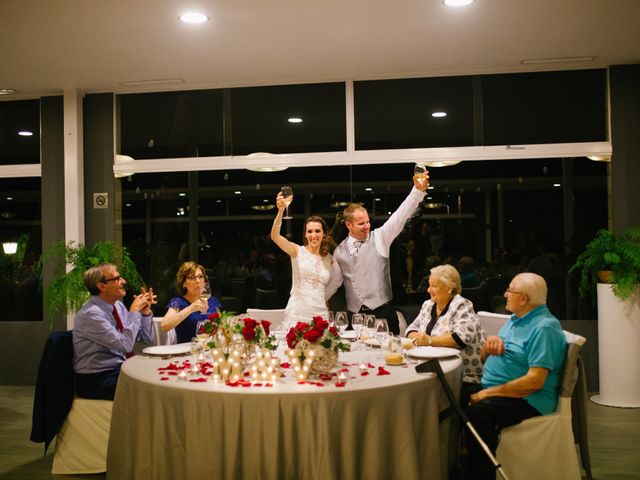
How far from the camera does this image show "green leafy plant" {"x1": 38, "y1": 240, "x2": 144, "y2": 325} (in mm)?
6027

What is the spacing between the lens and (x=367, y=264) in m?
5.12

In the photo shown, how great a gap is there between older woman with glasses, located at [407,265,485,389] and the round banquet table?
2.11ft

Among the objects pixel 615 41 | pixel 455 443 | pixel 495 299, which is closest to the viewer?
pixel 455 443

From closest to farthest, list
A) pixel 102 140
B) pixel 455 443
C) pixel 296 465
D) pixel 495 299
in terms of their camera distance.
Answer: pixel 296 465, pixel 455 443, pixel 495 299, pixel 102 140

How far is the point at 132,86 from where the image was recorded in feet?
21.3

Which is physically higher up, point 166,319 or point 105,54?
point 105,54

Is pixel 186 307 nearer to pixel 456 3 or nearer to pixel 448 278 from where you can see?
pixel 448 278

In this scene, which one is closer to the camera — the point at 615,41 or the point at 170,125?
the point at 615,41

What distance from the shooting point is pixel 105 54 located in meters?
5.39

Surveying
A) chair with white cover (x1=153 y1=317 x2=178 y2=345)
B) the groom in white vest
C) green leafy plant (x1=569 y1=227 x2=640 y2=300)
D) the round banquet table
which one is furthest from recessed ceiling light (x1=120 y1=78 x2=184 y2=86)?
green leafy plant (x1=569 y1=227 x2=640 y2=300)

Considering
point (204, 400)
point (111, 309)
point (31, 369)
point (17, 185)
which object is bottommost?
point (31, 369)

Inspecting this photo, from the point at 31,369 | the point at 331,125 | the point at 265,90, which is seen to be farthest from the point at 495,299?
the point at 31,369

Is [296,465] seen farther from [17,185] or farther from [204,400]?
[17,185]

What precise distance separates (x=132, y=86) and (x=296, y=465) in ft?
16.1
